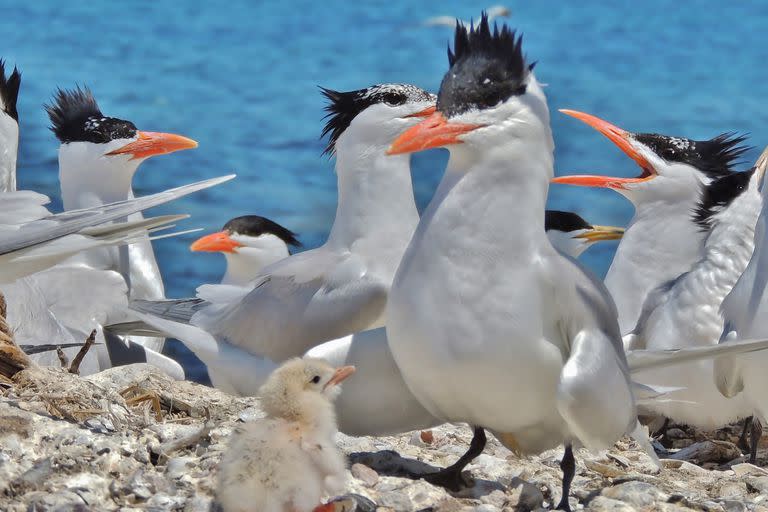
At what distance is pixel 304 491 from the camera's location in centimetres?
322

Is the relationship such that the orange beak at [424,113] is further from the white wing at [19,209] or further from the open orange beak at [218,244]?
the open orange beak at [218,244]

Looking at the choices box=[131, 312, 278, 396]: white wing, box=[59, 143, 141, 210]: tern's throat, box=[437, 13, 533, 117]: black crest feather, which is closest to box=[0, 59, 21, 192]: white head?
box=[59, 143, 141, 210]: tern's throat

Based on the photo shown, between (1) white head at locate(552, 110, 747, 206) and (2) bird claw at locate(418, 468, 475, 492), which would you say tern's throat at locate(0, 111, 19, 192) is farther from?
(2) bird claw at locate(418, 468, 475, 492)

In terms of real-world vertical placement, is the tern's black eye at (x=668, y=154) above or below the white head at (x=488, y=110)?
below

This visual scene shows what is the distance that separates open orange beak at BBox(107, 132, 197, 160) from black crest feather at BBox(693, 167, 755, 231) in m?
2.73

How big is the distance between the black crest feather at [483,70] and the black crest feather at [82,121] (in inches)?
152

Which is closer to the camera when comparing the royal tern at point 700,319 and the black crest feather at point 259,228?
the royal tern at point 700,319

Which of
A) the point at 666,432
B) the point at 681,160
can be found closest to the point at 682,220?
the point at 681,160

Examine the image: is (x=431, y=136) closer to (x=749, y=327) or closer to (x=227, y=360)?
(x=227, y=360)

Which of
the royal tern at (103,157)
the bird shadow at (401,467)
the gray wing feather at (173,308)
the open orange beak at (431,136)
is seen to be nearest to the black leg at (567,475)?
the bird shadow at (401,467)

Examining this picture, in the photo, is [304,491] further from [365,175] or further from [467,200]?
[365,175]

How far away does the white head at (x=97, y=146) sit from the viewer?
7.33 m

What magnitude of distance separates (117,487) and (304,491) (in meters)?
0.59

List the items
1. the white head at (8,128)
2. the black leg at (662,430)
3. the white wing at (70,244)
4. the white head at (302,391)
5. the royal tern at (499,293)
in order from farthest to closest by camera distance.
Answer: the white head at (8,128) < the black leg at (662,430) < the white wing at (70,244) < the royal tern at (499,293) < the white head at (302,391)
